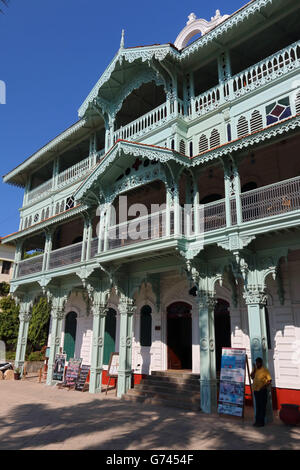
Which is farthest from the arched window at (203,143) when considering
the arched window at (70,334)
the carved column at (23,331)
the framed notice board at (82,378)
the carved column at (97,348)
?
the carved column at (23,331)

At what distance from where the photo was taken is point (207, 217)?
39.3 feet

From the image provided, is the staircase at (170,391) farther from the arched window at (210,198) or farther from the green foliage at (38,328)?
the green foliage at (38,328)

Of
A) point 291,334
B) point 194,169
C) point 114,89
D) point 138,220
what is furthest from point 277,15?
point 291,334

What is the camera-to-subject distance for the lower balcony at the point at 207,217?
35.2 ft

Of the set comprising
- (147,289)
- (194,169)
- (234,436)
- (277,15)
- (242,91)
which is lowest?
(234,436)

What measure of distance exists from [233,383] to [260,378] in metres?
1.23

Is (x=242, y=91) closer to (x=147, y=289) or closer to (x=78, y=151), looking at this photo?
(x=147, y=289)

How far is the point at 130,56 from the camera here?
48.2ft

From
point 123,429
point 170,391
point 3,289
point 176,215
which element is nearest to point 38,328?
point 3,289

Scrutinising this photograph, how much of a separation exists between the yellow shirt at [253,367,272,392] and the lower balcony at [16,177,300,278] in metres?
4.24

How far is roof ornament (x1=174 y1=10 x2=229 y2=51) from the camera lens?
1448cm

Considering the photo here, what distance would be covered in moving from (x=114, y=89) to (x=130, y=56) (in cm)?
203

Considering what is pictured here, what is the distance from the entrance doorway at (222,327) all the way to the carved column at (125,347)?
11.7ft

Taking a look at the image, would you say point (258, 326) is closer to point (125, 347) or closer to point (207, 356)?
point (207, 356)
